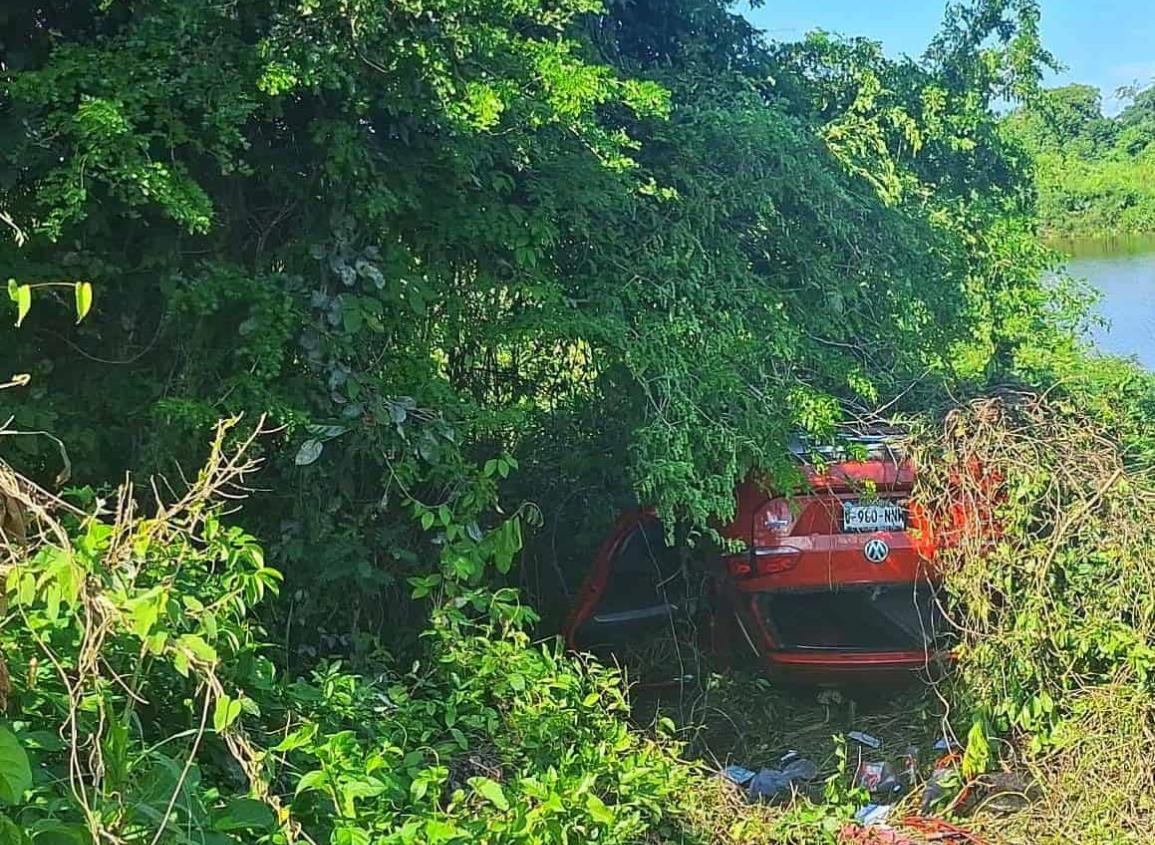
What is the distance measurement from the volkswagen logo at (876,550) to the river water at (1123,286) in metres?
4.03

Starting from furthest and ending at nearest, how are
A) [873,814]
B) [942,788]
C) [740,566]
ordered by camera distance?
[740,566] < [942,788] < [873,814]

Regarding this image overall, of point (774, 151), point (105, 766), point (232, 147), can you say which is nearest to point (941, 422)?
point (774, 151)

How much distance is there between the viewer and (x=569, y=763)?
3.20 metres

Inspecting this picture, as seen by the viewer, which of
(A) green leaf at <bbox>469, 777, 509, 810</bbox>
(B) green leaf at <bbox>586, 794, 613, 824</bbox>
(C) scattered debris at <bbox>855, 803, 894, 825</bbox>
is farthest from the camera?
(C) scattered debris at <bbox>855, 803, 894, 825</bbox>

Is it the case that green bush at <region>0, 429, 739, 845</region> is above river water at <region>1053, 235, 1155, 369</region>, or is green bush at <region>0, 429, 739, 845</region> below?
below

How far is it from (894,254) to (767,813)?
260cm

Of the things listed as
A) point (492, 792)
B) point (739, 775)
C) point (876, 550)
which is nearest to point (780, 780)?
point (739, 775)

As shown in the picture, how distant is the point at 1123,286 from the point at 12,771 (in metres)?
21.3

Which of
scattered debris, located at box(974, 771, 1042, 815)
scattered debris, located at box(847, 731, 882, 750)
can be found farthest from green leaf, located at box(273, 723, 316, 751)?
scattered debris, located at box(847, 731, 882, 750)

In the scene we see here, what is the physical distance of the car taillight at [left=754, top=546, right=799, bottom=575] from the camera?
429cm

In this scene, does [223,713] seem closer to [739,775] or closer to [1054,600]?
[739,775]

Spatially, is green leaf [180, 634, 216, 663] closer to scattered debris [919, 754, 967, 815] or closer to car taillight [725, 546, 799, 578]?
car taillight [725, 546, 799, 578]

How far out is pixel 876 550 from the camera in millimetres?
4234

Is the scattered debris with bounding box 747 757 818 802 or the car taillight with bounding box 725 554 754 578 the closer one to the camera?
the scattered debris with bounding box 747 757 818 802
